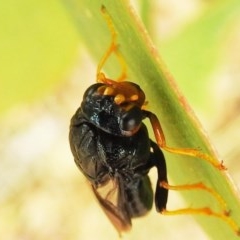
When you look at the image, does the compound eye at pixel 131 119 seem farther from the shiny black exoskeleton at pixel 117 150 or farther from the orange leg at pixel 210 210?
the orange leg at pixel 210 210

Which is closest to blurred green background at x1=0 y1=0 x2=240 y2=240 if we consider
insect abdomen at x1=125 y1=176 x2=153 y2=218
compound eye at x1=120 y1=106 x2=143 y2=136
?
insect abdomen at x1=125 y1=176 x2=153 y2=218

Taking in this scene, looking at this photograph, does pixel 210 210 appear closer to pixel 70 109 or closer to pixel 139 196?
pixel 139 196

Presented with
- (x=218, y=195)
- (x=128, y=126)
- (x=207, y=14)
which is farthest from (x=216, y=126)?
(x=218, y=195)

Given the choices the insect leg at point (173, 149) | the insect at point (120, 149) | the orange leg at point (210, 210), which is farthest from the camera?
the insect at point (120, 149)

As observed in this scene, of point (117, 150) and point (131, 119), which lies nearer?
point (131, 119)

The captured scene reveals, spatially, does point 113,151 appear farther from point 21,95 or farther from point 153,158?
point 21,95

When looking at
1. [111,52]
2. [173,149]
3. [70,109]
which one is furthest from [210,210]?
Result: [70,109]

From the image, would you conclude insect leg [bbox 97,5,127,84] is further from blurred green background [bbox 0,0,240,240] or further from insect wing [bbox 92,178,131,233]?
blurred green background [bbox 0,0,240,240]

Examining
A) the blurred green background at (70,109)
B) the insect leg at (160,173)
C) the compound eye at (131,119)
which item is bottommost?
the blurred green background at (70,109)

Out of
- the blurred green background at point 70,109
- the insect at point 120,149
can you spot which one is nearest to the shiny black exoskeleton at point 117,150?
the insect at point 120,149
